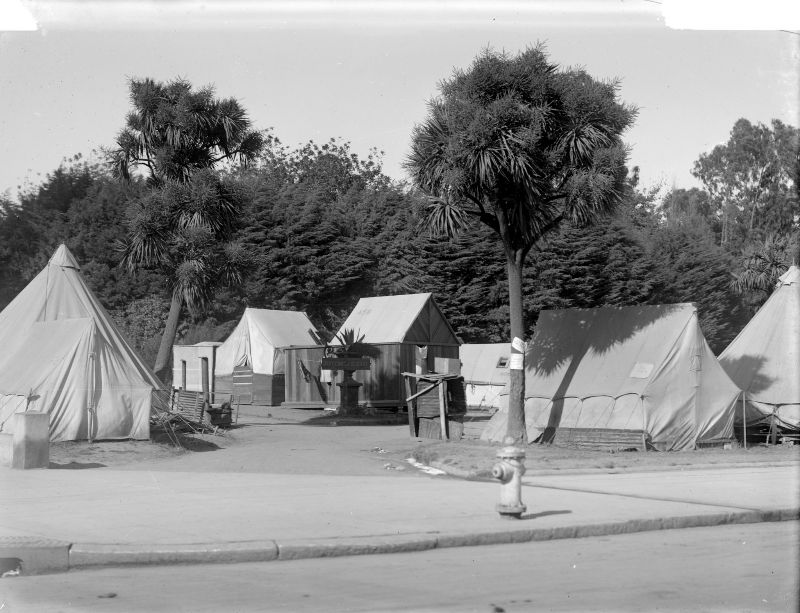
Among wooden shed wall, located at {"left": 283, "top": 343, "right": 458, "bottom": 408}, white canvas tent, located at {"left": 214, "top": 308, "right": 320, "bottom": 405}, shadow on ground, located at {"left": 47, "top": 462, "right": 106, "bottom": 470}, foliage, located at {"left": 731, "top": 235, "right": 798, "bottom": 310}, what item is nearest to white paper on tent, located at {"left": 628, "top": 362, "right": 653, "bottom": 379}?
shadow on ground, located at {"left": 47, "top": 462, "right": 106, "bottom": 470}

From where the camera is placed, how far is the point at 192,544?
8.77 metres

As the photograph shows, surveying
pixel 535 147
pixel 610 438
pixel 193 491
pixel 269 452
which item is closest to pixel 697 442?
pixel 610 438

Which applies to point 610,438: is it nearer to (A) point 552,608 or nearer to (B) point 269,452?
(B) point 269,452

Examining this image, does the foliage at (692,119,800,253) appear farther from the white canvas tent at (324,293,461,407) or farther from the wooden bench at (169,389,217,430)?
the wooden bench at (169,389,217,430)

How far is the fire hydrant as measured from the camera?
10.4m

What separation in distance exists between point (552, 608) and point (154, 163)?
2449 cm

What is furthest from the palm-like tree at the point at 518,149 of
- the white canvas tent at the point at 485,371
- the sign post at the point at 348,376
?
the white canvas tent at the point at 485,371

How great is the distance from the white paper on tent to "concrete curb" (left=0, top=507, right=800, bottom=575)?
10.7m

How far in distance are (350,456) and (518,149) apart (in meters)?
7.26

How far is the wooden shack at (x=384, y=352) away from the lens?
35.7m

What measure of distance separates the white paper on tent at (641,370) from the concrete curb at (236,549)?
10734 millimetres

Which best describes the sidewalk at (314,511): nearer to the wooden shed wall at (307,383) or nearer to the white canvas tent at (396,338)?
the white canvas tent at (396,338)

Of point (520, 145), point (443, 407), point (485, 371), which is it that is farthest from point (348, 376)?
point (520, 145)

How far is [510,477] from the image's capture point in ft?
34.6
